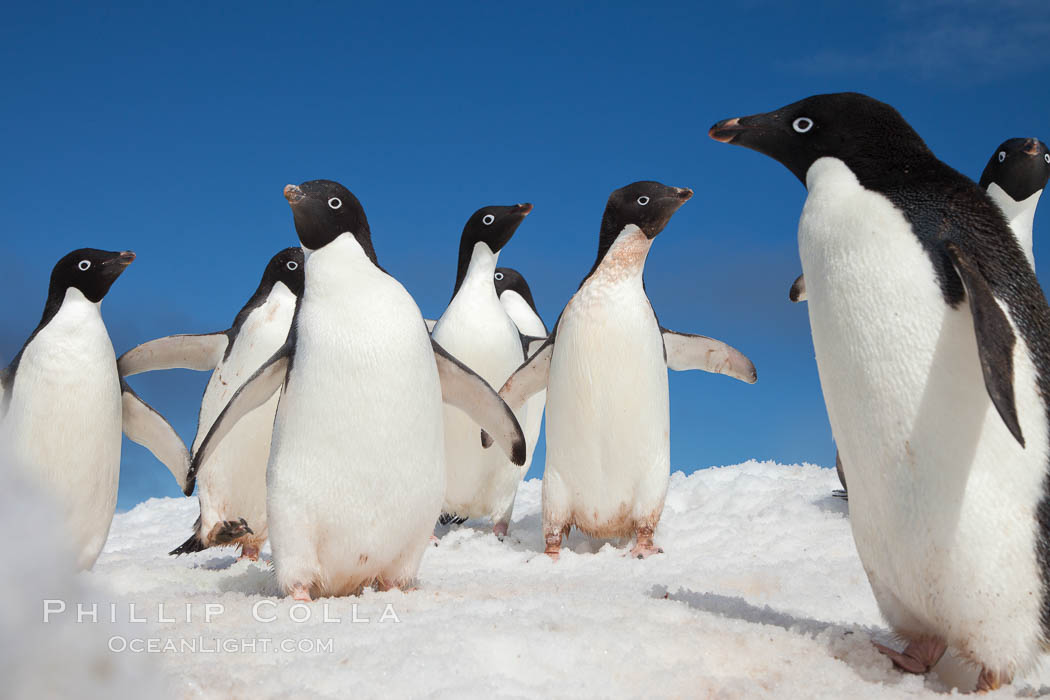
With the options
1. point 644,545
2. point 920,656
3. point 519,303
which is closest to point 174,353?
point 644,545

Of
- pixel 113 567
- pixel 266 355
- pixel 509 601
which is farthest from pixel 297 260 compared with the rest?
pixel 509 601

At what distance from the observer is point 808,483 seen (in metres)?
7.80

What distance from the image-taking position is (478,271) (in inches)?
272

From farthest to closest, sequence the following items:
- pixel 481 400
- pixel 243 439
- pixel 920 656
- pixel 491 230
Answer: pixel 491 230 < pixel 243 439 < pixel 481 400 < pixel 920 656

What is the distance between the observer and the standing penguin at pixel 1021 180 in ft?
19.1

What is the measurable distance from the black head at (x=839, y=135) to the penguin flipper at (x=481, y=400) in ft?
5.24

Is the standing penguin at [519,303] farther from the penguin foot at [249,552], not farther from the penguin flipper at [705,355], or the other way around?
the penguin foot at [249,552]

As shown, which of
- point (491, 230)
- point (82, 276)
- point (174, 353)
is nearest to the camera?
point (82, 276)

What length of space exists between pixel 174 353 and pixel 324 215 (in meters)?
3.02

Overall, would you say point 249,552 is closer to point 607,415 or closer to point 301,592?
point 607,415

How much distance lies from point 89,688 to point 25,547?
191mm

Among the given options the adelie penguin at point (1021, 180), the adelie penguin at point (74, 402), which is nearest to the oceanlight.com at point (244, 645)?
the adelie penguin at point (74, 402)

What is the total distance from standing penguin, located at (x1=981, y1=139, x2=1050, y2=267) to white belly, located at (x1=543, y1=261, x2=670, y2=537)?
8.40 feet

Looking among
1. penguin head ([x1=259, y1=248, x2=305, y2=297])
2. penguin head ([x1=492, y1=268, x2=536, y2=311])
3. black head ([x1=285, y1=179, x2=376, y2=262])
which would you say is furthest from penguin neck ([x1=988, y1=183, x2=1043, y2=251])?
penguin head ([x1=259, y1=248, x2=305, y2=297])
